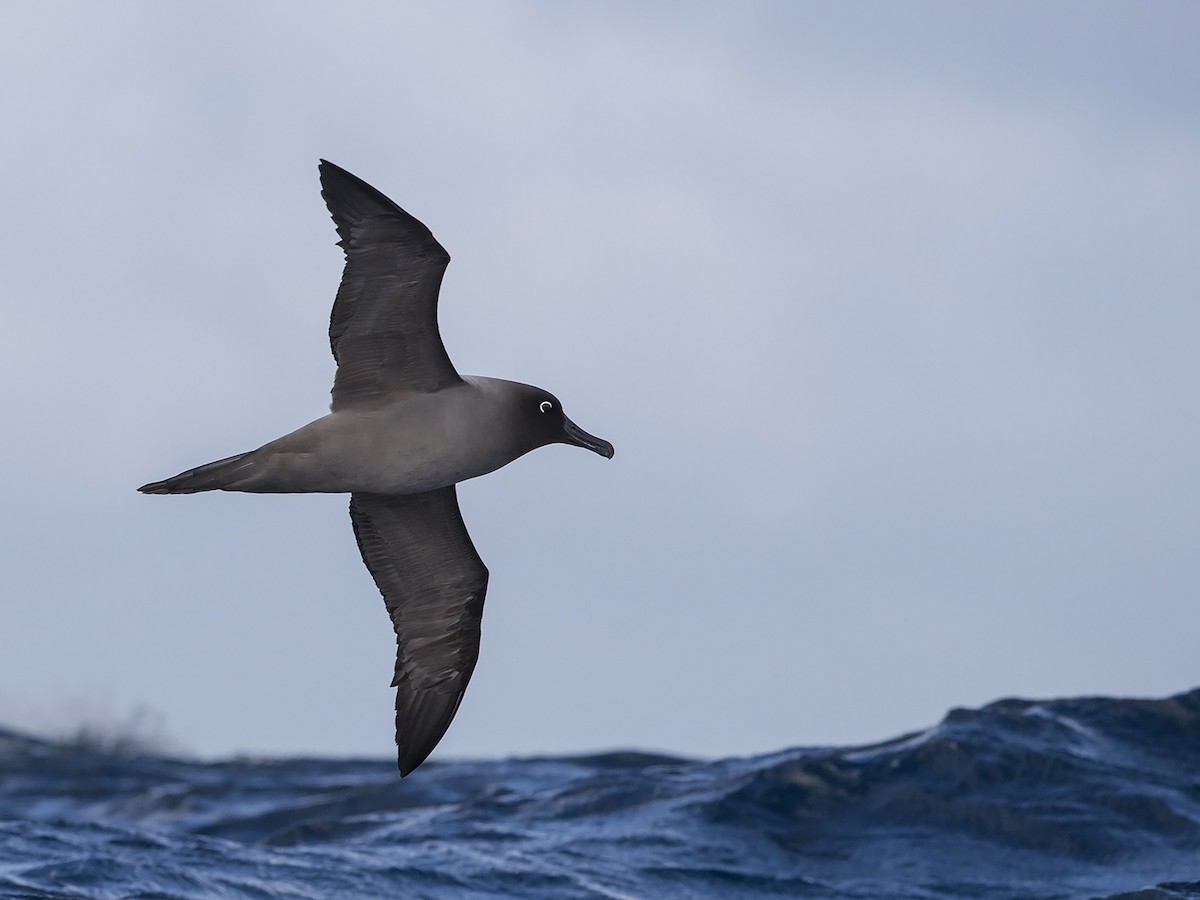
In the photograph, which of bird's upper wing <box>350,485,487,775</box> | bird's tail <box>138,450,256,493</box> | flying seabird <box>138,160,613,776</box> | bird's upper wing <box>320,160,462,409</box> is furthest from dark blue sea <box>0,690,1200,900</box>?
bird's upper wing <box>320,160,462,409</box>

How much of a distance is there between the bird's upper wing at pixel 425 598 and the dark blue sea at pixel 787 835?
511cm

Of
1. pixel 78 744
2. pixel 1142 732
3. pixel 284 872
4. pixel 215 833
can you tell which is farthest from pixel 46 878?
pixel 78 744

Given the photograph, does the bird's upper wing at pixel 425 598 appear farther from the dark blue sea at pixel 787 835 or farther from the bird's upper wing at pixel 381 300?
the dark blue sea at pixel 787 835

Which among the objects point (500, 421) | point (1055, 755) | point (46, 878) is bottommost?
point (46, 878)

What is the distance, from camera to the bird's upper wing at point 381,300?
8.68m

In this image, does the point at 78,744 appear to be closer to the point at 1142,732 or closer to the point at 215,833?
Result: the point at 215,833

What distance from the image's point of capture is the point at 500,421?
30.9ft

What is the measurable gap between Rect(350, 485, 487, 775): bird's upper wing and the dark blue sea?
5.11 m

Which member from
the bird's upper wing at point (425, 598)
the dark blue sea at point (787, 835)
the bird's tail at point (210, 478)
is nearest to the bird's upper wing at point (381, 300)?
the bird's tail at point (210, 478)

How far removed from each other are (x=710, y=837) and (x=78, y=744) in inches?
1057

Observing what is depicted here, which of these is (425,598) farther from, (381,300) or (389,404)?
(381,300)

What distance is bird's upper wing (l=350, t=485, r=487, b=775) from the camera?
34.8 ft

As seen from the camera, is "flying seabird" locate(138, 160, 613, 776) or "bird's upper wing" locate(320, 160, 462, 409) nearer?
"bird's upper wing" locate(320, 160, 462, 409)

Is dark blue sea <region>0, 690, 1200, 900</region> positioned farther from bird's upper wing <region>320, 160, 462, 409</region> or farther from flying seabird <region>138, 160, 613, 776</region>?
bird's upper wing <region>320, 160, 462, 409</region>
